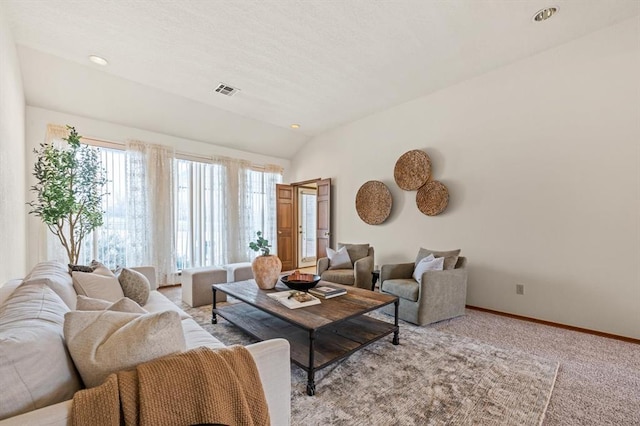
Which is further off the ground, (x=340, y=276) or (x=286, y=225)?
(x=286, y=225)

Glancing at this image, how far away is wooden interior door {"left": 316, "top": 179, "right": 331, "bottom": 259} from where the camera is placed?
5.57 meters

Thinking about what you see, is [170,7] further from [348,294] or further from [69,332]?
[348,294]

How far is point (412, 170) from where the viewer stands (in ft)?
13.9

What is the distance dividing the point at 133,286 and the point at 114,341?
66.4 inches

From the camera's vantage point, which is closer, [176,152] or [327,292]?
[327,292]

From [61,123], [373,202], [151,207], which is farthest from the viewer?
[373,202]

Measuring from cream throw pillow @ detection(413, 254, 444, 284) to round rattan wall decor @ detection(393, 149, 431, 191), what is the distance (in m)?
1.26

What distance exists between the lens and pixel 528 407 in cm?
171

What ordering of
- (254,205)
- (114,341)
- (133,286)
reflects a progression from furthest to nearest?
(254,205), (133,286), (114,341)

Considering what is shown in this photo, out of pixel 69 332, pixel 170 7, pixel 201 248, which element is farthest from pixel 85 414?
pixel 201 248

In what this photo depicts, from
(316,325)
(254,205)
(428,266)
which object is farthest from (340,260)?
(254,205)

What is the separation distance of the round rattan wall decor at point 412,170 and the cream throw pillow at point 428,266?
4.15 ft

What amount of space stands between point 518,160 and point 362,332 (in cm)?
286

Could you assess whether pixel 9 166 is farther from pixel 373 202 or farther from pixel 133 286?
pixel 373 202
